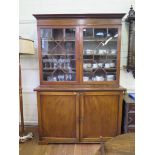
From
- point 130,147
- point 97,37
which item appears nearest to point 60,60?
point 97,37

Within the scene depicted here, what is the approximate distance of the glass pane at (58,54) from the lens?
2.50 m

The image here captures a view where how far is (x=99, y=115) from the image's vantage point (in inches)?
97.4

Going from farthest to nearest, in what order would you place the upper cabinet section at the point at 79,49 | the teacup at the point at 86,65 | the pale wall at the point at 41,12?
the pale wall at the point at 41,12, the teacup at the point at 86,65, the upper cabinet section at the point at 79,49

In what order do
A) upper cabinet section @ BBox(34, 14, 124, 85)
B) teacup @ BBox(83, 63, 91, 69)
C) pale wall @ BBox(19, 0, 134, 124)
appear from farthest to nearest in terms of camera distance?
pale wall @ BBox(19, 0, 134, 124), teacup @ BBox(83, 63, 91, 69), upper cabinet section @ BBox(34, 14, 124, 85)

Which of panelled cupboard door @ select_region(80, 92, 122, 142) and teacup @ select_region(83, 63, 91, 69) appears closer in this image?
panelled cupboard door @ select_region(80, 92, 122, 142)

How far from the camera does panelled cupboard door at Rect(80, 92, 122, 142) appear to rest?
8.00ft

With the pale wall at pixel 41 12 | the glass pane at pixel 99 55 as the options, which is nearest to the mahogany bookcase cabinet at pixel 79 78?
the glass pane at pixel 99 55

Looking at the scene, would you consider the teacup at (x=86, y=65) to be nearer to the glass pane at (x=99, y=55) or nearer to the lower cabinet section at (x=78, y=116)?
the glass pane at (x=99, y=55)

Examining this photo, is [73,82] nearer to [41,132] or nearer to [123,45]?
[41,132]

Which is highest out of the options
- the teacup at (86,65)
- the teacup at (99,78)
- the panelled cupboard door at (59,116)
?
the teacup at (86,65)

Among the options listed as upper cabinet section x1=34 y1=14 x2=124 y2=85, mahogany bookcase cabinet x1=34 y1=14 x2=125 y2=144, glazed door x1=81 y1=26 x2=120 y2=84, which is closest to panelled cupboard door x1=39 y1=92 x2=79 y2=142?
mahogany bookcase cabinet x1=34 y1=14 x2=125 y2=144

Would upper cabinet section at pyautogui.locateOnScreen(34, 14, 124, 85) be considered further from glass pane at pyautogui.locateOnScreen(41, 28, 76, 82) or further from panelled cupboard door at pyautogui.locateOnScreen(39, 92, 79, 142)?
panelled cupboard door at pyautogui.locateOnScreen(39, 92, 79, 142)

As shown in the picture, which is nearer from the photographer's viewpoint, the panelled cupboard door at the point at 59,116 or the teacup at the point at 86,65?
the panelled cupboard door at the point at 59,116

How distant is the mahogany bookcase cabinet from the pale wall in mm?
471
